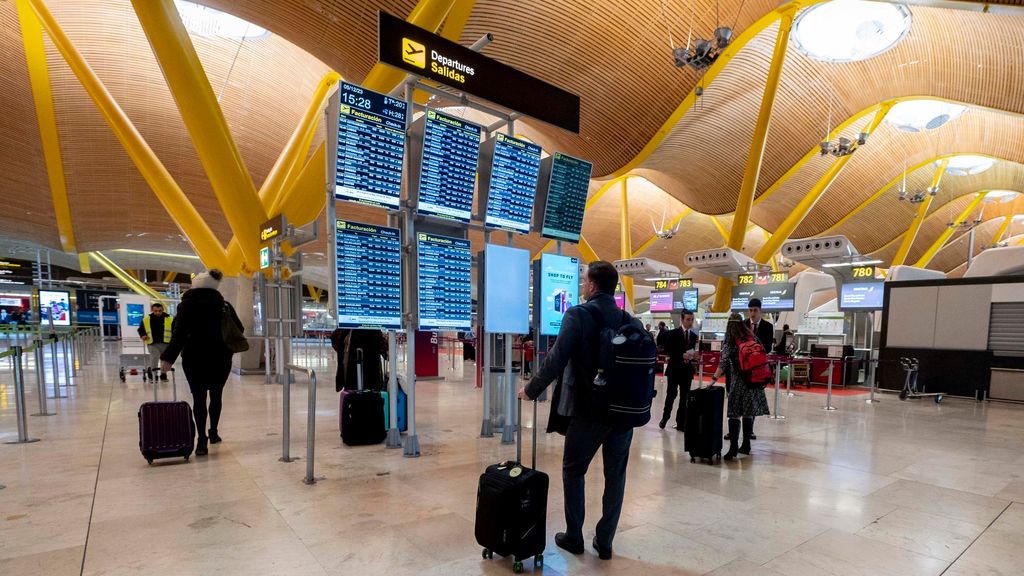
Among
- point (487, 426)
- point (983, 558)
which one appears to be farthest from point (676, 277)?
point (983, 558)

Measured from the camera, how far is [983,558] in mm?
3156

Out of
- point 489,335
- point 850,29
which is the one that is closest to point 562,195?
point 489,335

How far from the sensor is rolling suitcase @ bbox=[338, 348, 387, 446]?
18.7 feet

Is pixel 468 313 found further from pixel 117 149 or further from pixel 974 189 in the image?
pixel 974 189

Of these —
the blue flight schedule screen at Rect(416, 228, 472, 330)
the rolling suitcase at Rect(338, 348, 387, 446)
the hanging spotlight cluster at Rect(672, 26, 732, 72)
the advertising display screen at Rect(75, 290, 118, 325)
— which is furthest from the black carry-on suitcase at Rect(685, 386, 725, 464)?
the advertising display screen at Rect(75, 290, 118, 325)

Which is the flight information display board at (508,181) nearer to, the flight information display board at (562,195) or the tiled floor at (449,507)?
the flight information display board at (562,195)

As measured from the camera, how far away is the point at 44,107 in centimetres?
1789

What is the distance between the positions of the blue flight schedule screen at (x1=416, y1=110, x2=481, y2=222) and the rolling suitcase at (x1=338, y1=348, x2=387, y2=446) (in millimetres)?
2124

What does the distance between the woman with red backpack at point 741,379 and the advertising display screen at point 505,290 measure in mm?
2355

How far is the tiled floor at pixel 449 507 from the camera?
2949 millimetres

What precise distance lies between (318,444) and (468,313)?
90.0 inches

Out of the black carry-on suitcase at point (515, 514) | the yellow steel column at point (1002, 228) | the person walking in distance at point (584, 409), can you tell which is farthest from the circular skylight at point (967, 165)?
the black carry-on suitcase at point (515, 514)

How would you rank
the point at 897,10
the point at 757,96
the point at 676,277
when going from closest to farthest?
1. the point at 897,10
2. the point at 757,96
3. the point at 676,277

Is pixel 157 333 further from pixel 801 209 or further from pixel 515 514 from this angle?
pixel 801 209
